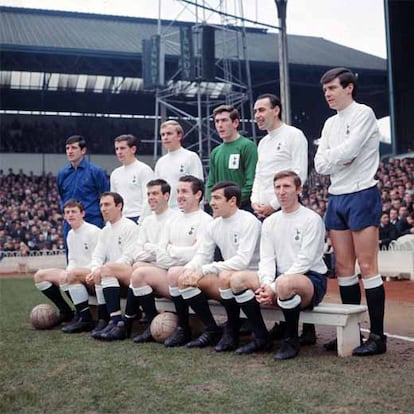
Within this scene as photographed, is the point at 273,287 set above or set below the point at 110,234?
below

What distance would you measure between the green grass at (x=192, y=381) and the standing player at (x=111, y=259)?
1.87 feet

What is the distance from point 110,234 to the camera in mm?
6898

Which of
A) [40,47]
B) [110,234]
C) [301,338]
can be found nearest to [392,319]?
[301,338]

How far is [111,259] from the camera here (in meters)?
6.92

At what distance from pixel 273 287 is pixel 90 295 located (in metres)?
2.91

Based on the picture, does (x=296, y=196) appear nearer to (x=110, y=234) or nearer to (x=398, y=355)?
(x=398, y=355)

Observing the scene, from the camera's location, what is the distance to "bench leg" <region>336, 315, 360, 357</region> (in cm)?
502

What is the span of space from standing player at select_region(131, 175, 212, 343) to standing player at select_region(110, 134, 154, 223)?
45.1 inches

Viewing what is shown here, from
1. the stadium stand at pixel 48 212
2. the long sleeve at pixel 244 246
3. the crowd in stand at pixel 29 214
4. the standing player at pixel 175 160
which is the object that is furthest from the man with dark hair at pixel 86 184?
the crowd in stand at pixel 29 214

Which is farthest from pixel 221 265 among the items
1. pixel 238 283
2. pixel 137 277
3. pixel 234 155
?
pixel 234 155

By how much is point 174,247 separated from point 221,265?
2.57 feet

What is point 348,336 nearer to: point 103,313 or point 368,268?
point 368,268

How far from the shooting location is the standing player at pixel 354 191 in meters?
4.98

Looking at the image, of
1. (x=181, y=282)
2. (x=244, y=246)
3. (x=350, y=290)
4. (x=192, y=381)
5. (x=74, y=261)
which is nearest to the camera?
(x=192, y=381)
